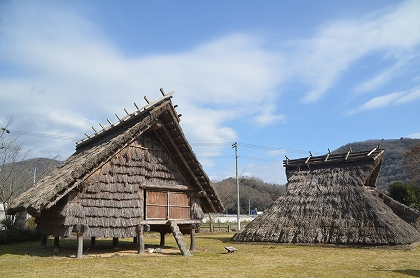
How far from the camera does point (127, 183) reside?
15.1 meters

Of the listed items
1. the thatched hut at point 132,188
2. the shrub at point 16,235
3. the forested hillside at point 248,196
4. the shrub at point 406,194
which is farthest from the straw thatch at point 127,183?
the forested hillside at point 248,196

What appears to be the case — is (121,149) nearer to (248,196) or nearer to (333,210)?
(333,210)

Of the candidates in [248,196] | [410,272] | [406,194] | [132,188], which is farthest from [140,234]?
[248,196]

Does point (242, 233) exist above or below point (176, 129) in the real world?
below

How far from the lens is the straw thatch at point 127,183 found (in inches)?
531

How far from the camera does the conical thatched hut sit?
19.9 m

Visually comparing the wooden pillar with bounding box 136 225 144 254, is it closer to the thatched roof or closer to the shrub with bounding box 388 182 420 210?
the thatched roof

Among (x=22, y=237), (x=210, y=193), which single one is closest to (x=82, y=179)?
(x=210, y=193)

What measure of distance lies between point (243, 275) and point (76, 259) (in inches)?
264

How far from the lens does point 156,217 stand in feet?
52.8

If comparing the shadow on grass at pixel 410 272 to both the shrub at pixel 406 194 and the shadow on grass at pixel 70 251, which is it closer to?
the shadow on grass at pixel 70 251

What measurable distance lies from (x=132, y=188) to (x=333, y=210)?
13.1 m

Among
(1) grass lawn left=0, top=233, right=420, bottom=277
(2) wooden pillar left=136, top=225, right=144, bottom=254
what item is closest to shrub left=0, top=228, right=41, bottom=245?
(1) grass lawn left=0, top=233, right=420, bottom=277

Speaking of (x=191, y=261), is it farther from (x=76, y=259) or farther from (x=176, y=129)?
(x=176, y=129)
